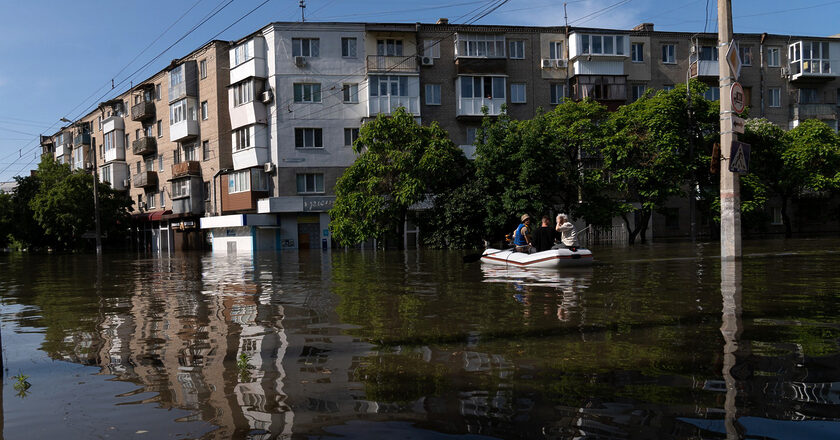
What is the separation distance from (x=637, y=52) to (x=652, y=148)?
13.7 m

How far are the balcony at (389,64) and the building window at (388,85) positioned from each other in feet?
1.72

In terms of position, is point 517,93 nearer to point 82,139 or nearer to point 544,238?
point 544,238

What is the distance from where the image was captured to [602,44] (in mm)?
49000

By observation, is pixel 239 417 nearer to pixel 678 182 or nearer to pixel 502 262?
pixel 502 262

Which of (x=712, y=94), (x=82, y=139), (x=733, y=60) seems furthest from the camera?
(x=82, y=139)

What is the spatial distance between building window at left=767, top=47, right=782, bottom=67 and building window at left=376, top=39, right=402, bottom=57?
3259cm

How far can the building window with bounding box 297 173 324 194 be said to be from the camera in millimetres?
47312

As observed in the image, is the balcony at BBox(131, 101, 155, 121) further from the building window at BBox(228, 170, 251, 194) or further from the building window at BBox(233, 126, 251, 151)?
the building window at BBox(228, 170, 251, 194)

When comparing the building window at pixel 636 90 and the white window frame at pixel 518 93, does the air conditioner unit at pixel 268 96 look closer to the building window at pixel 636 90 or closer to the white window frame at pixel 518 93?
the white window frame at pixel 518 93

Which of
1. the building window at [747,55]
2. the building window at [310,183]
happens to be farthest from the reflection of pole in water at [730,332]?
the building window at [747,55]

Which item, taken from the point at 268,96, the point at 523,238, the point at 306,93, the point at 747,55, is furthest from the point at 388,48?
the point at 523,238

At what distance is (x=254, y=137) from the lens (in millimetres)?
47500

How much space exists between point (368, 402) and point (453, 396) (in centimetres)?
65

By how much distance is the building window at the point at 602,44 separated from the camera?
48781 mm
